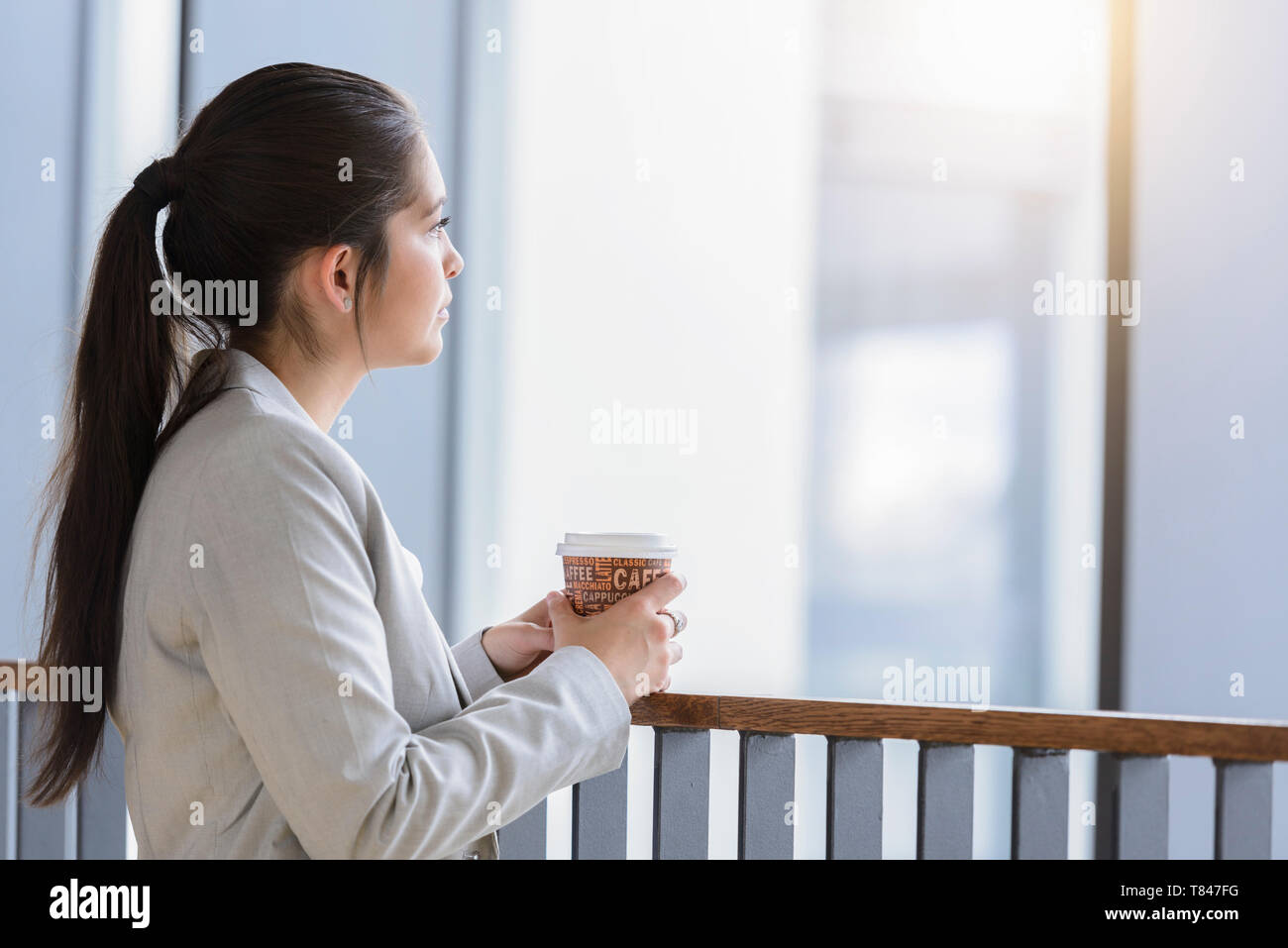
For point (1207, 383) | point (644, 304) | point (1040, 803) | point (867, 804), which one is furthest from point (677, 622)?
point (1207, 383)

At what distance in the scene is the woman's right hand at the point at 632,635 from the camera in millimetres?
922

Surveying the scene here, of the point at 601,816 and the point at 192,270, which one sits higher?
the point at 192,270

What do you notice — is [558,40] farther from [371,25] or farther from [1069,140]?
[1069,140]

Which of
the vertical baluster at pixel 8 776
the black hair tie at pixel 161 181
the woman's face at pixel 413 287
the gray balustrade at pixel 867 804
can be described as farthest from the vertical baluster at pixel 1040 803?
the vertical baluster at pixel 8 776

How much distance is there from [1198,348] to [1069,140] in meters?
0.70

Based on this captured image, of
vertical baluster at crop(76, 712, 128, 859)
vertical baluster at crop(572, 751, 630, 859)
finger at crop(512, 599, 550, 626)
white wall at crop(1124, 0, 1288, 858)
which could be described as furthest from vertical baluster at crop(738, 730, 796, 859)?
Result: white wall at crop(1124, 0, 1288, 858)

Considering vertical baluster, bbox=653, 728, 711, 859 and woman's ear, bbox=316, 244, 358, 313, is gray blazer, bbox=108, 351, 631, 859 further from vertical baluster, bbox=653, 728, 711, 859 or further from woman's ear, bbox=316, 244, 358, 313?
vertical baluster, bbox=653, 728, 711, 859

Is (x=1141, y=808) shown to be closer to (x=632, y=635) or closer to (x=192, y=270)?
(x=632, y=635)

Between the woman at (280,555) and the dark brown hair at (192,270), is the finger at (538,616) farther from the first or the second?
the dark brown hair at (192,270)

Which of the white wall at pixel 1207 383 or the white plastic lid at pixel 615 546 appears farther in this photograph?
the white wall at pixel 1207 383

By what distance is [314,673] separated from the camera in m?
0.73

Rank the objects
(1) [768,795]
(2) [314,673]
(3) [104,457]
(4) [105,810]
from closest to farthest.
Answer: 1. (2) [314,673]
2. (3) [104,457]
3. (1) [768,795]
4. (4) [105,810]

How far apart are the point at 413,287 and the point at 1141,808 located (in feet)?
2.78

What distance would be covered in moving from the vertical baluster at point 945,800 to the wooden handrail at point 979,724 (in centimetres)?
3
